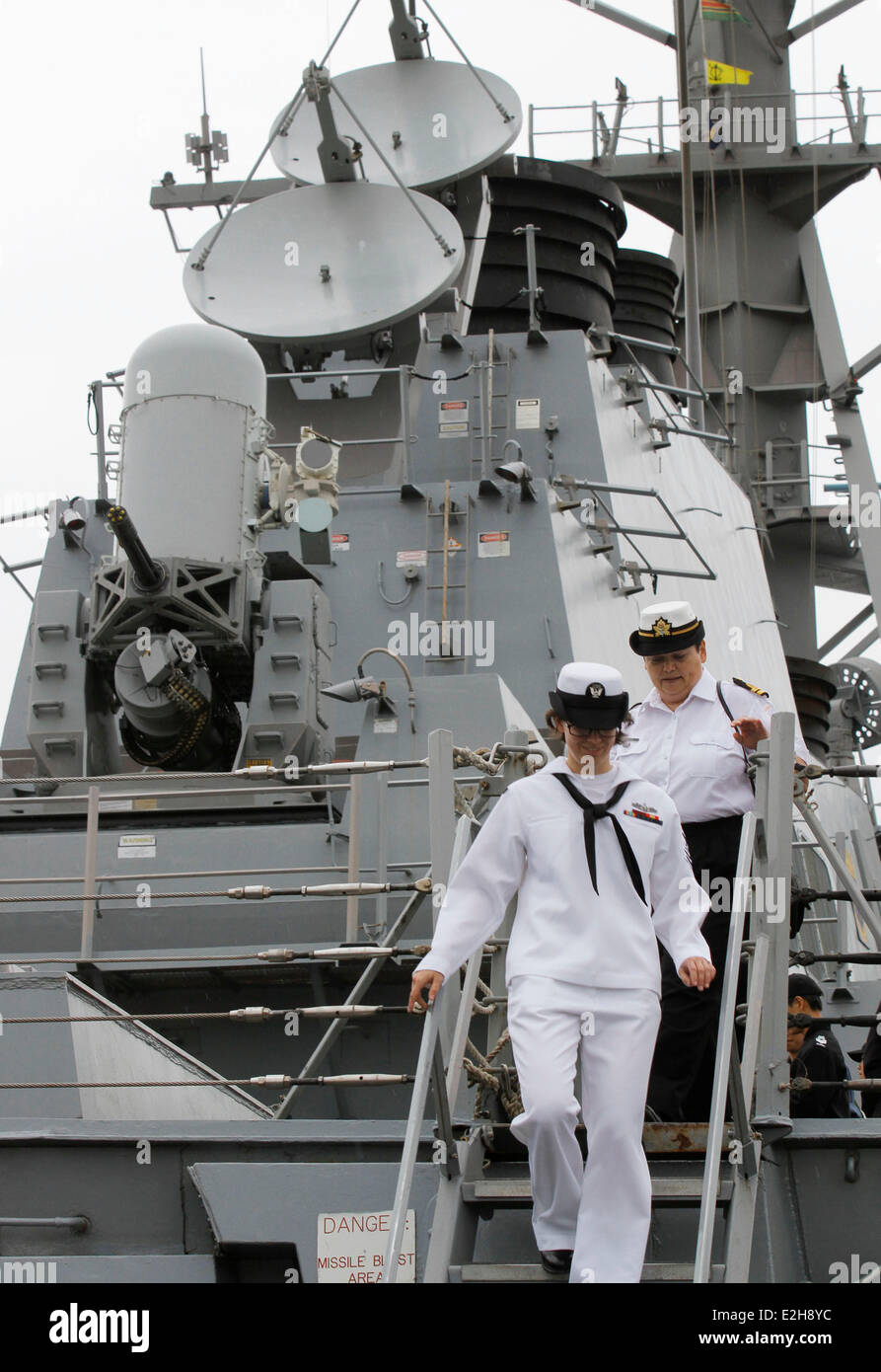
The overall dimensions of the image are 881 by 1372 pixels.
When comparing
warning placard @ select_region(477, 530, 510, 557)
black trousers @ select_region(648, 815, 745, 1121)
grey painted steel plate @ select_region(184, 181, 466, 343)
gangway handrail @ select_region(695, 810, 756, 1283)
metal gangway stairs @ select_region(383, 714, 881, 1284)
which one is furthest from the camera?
grey painted steel plate @ select_region(184, 181, 466, 343)

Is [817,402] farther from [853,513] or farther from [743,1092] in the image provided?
[743,1092]

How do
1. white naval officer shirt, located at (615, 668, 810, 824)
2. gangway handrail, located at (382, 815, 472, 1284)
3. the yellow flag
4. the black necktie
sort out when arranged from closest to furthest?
gangway handrail, located at (382, 815, 472, 1284) < the black necktie < white naval officer shirt, located at (615, 668, 810, 824) < the yellow flag

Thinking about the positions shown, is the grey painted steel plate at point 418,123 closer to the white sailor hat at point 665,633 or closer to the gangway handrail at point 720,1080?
the white sailor hat at point 665,633

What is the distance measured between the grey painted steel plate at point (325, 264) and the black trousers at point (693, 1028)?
736 centimetres

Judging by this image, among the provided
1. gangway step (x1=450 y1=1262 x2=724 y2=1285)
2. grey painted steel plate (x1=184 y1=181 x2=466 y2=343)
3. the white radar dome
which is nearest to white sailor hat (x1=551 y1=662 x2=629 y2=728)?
gangway step (x1=450 y1=1262 x2=724 y2=1285)

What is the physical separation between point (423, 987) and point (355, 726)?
217 inches

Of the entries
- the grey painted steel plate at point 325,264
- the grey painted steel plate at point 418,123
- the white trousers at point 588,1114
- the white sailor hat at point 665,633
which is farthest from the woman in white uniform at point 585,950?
the grey painted steel plate at point 418,123

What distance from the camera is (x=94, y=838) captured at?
6418mm

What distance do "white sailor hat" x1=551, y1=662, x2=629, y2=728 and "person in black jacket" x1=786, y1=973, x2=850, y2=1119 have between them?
1.28m

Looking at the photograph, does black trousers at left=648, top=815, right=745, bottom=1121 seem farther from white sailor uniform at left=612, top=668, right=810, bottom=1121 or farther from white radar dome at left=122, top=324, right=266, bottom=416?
white radar dome at left=122, top=324, right=266, bottom=416

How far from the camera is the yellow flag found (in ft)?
65.5
